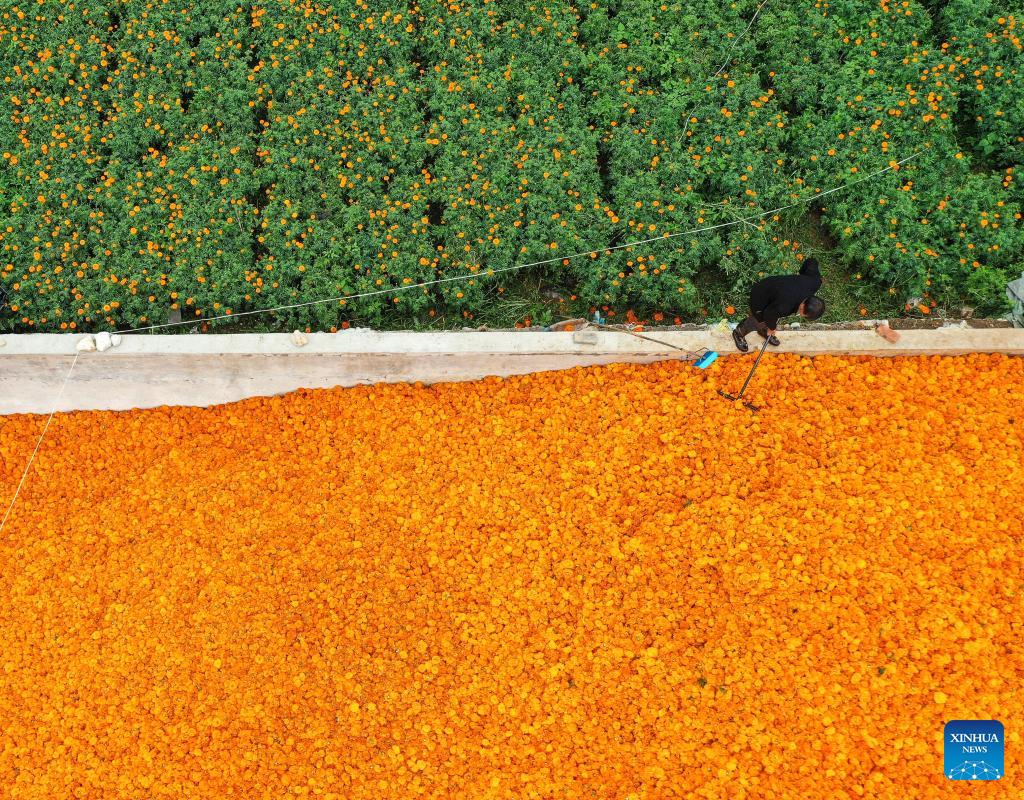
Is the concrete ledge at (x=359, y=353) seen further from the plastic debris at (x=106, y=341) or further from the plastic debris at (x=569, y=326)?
the plastic debris at (x=569, y=326)

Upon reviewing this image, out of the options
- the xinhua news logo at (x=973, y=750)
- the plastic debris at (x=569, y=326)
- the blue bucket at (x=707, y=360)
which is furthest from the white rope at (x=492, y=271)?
the xinhua news logo at (x=973, y=750)

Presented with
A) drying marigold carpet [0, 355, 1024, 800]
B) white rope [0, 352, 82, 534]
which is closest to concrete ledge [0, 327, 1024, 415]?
white rope [0, 352, 82, 534]

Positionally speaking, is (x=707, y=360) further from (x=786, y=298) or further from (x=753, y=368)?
(x=786, y=298)

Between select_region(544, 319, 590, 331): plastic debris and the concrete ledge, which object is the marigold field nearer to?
select_region(544, 319, 590, 331): plastic debris

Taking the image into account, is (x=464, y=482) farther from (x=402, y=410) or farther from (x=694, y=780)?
(x=694, y=780)

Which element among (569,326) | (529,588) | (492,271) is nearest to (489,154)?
(492,271)

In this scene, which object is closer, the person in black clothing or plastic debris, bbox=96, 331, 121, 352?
the person in black clothing

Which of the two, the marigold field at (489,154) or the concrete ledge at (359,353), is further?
the marigold field at (489,154)
